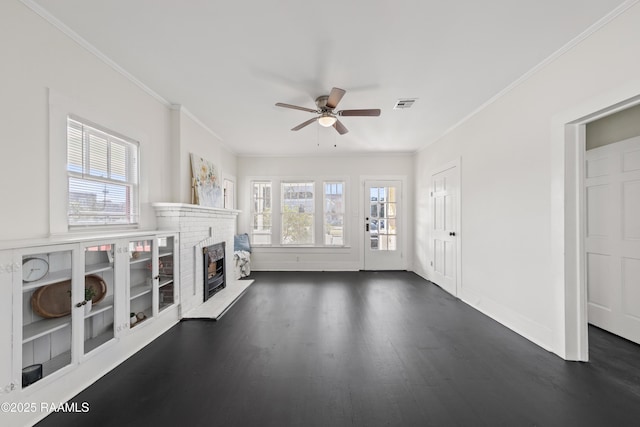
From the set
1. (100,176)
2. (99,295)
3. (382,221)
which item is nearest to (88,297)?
(99,295)

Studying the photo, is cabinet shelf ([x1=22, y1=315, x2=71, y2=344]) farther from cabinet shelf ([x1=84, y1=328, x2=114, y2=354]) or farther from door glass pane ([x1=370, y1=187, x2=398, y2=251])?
door glass pane ([x1=370, y1=187, x2=398, y2=251])

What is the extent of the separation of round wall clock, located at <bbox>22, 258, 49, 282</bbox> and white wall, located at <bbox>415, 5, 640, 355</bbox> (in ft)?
13.3

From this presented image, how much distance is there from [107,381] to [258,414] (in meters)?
1.31

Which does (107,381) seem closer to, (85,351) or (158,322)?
(85,351)

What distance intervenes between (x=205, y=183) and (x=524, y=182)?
418 centimetres

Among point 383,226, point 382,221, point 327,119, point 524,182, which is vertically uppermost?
point 327,119

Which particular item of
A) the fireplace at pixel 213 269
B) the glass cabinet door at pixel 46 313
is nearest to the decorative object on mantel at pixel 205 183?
the fireplace at pixel 213 269

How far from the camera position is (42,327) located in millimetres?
1780

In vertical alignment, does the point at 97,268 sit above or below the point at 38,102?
below

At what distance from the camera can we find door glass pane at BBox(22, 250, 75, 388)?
1.73m

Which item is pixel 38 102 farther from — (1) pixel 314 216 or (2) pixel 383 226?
(2) pixel 383 226

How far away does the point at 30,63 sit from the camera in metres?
1.90

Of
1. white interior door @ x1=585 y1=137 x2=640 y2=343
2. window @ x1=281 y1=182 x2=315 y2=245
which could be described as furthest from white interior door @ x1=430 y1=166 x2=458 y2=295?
window @ x1=281 y1=182 x2=315 y2=245

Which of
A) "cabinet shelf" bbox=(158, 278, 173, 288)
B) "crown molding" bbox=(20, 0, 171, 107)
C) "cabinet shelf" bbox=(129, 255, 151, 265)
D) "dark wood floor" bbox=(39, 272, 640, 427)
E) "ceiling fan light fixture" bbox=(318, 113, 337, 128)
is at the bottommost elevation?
"dark wood floor" bbox=(39, 272, 640, 427)
